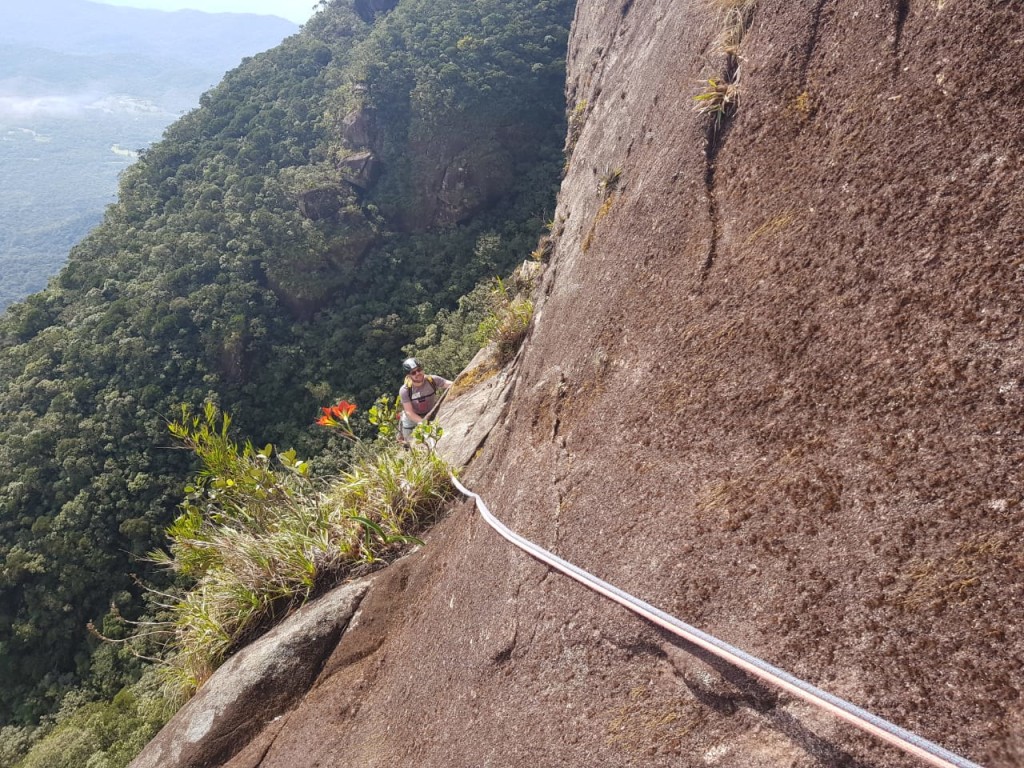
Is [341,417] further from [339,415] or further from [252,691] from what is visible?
[252,691]

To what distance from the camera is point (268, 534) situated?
4.53 m

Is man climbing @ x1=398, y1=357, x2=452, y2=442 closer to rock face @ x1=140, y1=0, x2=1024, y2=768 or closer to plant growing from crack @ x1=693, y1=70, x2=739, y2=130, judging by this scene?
rock face @ x1=140, y1=0, x2=1024, y2=768

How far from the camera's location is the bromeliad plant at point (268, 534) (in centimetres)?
416

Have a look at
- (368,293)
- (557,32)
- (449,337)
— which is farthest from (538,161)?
(449,337)

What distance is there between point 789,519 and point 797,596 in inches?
9.6

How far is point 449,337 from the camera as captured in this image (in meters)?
24.0

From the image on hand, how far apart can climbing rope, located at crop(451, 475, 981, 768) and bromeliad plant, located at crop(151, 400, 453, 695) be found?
1.88 metres

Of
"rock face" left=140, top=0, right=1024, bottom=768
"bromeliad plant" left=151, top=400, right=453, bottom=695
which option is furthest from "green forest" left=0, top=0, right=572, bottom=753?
"rock face" left=140, top=0, right=1024, bottom=768

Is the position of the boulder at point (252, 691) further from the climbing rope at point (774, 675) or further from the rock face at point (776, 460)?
the climbing rope at point (774, 675)

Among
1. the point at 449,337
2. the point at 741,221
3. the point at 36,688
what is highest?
the point at 741,221

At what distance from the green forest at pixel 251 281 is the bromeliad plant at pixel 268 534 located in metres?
15.4

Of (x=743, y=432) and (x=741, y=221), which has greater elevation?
(x=741, y=221)

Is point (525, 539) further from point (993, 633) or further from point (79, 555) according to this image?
point (79, 555)

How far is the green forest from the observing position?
23953mm
